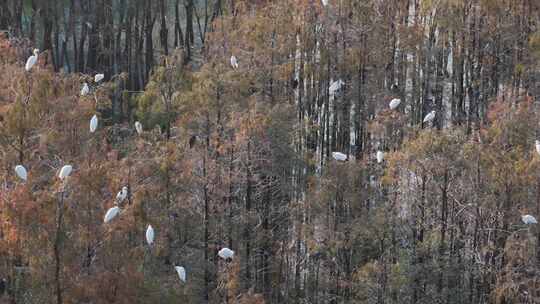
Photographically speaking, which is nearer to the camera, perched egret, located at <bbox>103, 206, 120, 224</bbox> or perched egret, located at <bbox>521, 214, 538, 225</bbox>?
perched egret, located at <bbox>103, 206, 120, 224</bbox>

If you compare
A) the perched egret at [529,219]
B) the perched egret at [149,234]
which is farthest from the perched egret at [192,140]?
the perched egret at [529,219]

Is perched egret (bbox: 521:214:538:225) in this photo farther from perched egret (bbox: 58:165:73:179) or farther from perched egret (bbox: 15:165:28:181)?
perched egret (bbox: 15:165:28:181)

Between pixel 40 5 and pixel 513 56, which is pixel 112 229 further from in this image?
pixel 40 5

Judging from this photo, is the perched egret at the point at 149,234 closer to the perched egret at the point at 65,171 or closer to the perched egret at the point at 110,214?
the perched egret at the point at 110,214

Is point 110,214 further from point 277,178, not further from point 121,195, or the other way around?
point 277,178

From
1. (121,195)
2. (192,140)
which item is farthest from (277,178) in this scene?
(121,195)

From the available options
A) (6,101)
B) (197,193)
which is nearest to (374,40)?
(197,193)

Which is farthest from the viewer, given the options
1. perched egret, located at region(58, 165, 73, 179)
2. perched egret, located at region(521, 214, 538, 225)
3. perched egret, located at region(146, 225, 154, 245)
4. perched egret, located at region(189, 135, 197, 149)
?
perched egret, located at region(189, 135, 197, 149)

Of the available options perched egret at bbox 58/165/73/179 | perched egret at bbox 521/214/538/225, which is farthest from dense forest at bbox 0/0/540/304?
perched egret at bbox 58/165/73/179
